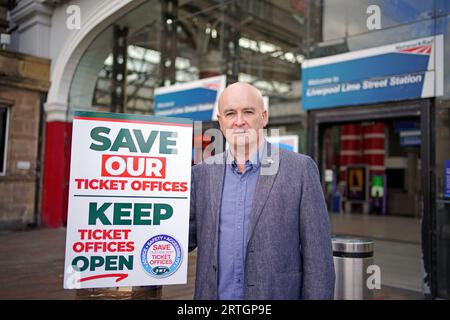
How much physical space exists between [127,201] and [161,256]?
282 mm

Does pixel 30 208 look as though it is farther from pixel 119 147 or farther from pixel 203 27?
pixel 119 147

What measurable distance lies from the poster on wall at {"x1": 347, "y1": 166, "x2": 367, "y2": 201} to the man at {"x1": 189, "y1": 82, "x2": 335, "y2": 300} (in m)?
17.0

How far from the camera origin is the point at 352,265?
326cm

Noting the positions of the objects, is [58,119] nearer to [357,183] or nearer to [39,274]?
[39,274]

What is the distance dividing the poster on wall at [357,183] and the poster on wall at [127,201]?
55.7ft

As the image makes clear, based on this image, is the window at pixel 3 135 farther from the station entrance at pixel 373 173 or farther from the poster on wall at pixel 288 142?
the station entrance at pixel 373 173

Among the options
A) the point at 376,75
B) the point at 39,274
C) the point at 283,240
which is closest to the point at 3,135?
the point at 39,274

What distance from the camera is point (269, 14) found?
8594mm

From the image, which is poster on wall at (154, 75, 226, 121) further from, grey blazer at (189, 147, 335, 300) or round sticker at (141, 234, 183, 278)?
grey blazer at (189, 147, 335, 300)

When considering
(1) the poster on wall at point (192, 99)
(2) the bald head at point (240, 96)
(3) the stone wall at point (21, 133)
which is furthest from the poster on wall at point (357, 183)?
(2) the bald head at point (240, 96)

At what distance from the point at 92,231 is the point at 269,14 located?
7.80 metres

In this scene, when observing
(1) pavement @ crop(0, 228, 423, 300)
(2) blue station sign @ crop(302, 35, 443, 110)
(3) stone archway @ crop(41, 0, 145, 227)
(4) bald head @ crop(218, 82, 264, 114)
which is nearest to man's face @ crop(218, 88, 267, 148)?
(4) bald head @ crop(218, 82, 264, 114)

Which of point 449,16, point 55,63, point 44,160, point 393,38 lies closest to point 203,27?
point 55,63

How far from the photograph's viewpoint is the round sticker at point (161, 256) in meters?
1.78
